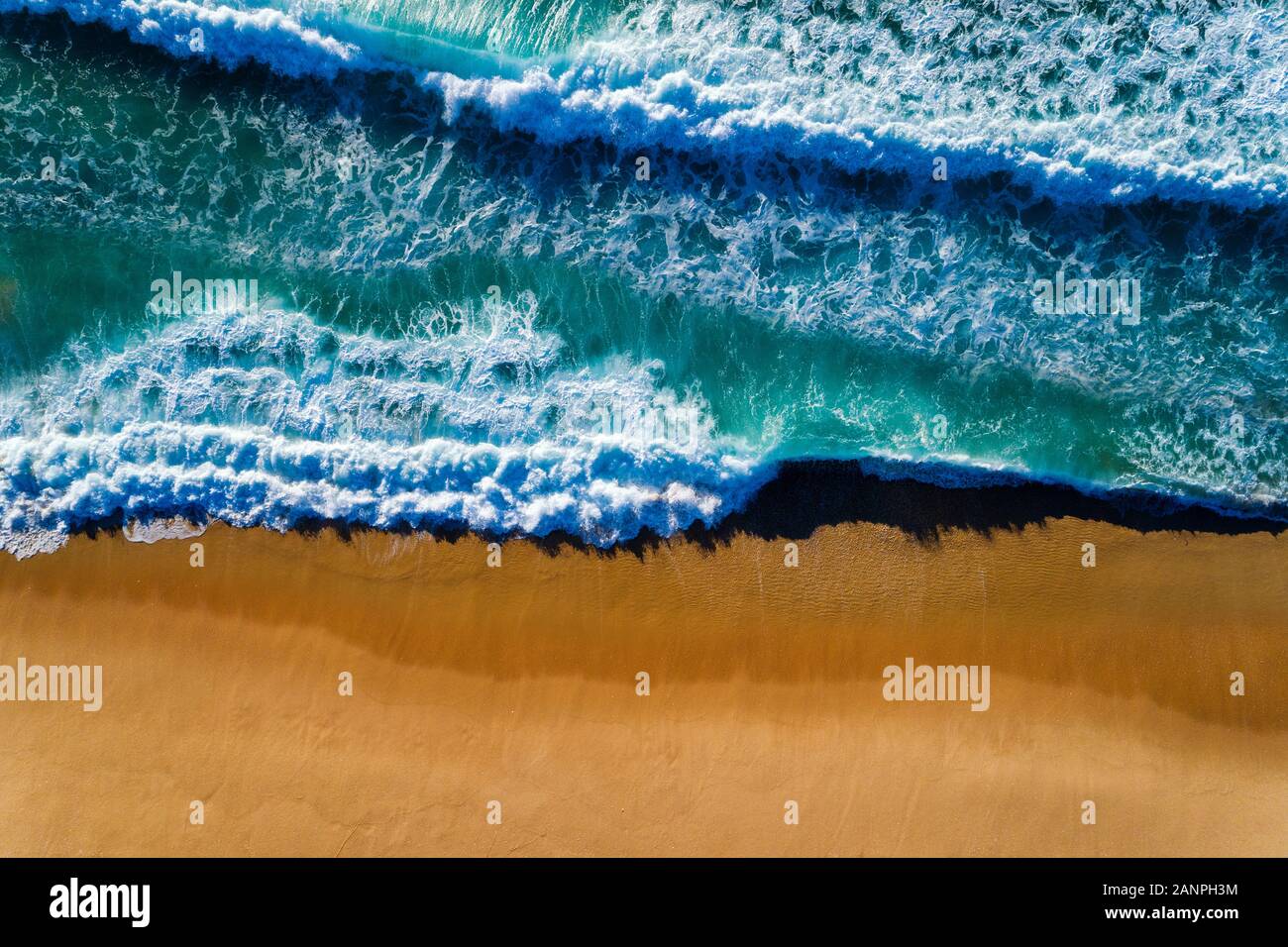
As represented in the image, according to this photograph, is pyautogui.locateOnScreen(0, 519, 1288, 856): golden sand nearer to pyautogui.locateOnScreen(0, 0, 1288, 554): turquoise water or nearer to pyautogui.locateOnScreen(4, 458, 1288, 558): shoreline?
pyautogui.locateOnScreen(4, 458, 1288, 558): shoreline

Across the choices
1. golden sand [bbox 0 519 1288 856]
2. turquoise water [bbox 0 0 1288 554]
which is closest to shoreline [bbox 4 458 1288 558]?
golden sand [bbox 0 519 1288 856]

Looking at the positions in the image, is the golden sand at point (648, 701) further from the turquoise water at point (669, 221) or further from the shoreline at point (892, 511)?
the turquoise water at point (669, 221)

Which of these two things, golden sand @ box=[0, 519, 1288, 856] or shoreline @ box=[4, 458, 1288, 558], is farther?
shoreline @ box=[4, 458, 1288, 558]

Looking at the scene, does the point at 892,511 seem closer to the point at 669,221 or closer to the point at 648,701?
the point at 648,701

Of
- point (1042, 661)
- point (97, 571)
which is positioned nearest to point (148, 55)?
point (97, 571)

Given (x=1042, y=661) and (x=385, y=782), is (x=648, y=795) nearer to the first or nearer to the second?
(x=385, y=782)

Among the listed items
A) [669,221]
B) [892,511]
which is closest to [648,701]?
[892,511]

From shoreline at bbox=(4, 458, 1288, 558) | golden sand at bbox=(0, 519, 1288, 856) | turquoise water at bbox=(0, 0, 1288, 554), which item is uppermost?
turquoise water at bbox=(0, 0, 1288, 554)
